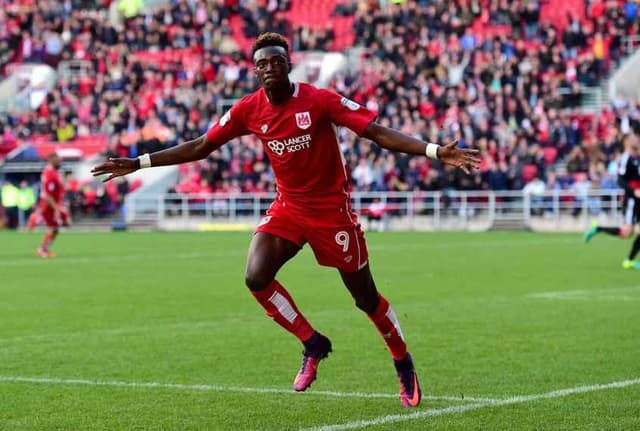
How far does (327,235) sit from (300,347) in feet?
10.8

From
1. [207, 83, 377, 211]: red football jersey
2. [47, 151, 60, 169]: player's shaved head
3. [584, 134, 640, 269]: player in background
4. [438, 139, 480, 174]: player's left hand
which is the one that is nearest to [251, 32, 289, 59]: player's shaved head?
[207, 83, 377, 211]: red football jersey

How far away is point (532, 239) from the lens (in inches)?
1257

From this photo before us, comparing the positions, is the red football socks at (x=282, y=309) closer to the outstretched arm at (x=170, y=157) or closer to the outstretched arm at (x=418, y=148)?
the outstretched arm at (x=170, y=157)

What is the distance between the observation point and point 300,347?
12.0m

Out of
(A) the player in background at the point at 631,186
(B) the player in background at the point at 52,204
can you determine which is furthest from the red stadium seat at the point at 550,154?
(B) the player in background at the point at 52,204

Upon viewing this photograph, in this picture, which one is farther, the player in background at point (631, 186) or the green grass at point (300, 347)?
the player in background at point (631, 186)

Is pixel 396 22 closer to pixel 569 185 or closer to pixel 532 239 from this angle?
pixel 569 185

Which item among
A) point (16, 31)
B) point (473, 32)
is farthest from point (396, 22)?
point (16, 31)

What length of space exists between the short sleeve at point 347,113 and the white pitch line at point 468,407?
5.97ft

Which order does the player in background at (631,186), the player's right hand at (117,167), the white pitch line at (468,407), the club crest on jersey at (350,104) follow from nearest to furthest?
1. the white pitch line at (468,407)
2. the club crest on jersey at (350,104)
3. the player's right hand at (117,167)
4. the player in background at (631,186)

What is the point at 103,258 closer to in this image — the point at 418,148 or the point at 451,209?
the point at 451,209

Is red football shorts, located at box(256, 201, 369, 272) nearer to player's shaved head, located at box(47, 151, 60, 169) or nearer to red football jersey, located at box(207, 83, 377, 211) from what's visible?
red football jersey, located at box(207, 83, 377, 211)

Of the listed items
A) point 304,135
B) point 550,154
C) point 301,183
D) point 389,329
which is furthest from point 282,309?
point 550,154

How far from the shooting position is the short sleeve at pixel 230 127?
895cm
